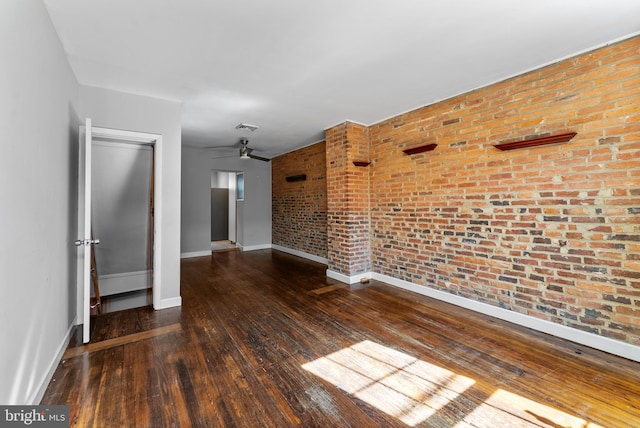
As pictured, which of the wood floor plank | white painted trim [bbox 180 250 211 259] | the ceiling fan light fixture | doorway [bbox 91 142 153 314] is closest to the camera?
the wood floor plank

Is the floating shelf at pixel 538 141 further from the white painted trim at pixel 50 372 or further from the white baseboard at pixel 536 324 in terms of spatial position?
the white painted trim at pixel 50 372

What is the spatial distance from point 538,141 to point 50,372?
4.71m

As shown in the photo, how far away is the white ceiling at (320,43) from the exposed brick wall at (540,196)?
1.07 ft

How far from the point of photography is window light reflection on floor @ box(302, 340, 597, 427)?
5.18 feet

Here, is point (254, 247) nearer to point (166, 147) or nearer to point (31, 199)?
point (166, 147)

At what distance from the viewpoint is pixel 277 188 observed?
24.1 feet

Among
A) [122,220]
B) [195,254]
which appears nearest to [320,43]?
[122,220]

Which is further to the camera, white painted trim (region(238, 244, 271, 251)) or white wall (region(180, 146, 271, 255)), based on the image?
white painted trim (region(238, 244, 271, 251))

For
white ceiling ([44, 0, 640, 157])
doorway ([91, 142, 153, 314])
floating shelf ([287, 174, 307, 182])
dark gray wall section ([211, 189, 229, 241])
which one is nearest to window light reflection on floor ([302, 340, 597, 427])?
white ceiling ([44, 0, 640, 157])

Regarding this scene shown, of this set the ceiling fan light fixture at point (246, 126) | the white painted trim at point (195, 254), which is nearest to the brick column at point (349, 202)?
the ceiling fan light fixture at point (246, 126)

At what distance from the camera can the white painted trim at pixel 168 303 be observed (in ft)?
10.6

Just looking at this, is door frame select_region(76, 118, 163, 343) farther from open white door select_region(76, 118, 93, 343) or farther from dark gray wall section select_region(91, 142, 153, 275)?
dark gray wall section select_region(91, 142, 153, 275)

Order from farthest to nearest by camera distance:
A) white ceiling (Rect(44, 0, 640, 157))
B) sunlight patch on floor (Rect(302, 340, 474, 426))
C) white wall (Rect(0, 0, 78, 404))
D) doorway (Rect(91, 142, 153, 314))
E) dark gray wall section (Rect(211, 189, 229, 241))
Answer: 1. dark gray wall section (Rect(211, 189, 229, 241))
2. doorway (Rect(91, 142, 153, 314))
3. white ceiling (Rect(44, 0, 640, 157))
4. sunlight patch on floor (Rect(302, 340, 474, 426))
5. white wall (Rect(0, 0, 78, 404))

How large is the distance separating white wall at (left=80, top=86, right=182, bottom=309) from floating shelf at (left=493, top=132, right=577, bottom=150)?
393 centimetres
